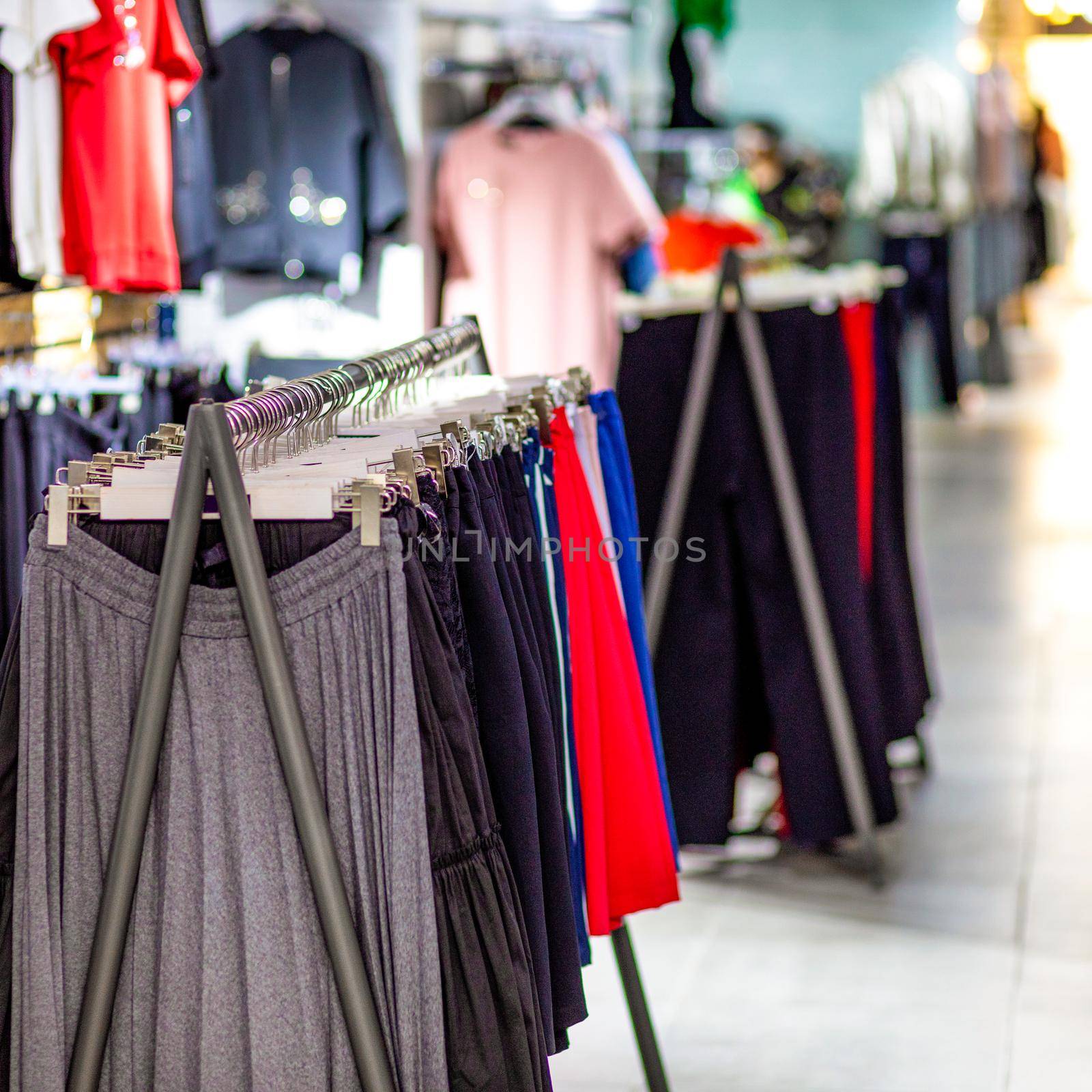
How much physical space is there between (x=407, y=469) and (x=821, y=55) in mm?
9017

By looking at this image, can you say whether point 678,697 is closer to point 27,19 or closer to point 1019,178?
point 27,19

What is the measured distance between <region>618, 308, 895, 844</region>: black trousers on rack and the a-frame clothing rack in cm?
188

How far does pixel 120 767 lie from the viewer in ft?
5.20

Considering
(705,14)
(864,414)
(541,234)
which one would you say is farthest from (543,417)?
(705,14)

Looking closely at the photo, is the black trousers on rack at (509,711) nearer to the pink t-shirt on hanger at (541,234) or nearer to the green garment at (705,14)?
the pink t-shirt on hanger at (541,234)

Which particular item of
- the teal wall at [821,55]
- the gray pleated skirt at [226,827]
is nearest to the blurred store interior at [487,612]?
the gray pleated skirt at [226,827]

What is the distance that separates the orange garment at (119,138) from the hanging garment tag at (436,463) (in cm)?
170

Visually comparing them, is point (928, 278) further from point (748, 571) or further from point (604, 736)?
point (604, 736)

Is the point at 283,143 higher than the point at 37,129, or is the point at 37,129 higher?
the point at 283,143

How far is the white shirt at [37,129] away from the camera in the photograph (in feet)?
9.51

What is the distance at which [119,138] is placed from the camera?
314cm

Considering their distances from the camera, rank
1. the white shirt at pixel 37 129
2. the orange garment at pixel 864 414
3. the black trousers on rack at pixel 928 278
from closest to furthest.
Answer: the white shirt at pixel 37 129, the orange garment at pixel 864 414, the black trousers on rack at pixel 928 278

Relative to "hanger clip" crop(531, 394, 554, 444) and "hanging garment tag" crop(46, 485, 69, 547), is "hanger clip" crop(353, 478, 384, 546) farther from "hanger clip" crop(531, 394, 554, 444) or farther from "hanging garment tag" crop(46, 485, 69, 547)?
"hanger clip" crop(531, 394, 554, 444)

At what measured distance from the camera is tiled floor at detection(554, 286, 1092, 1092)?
278cm
